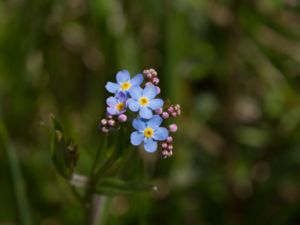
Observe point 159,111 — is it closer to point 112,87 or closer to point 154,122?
point 154,122

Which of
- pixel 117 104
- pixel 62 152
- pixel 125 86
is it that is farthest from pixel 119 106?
pixel 62 152

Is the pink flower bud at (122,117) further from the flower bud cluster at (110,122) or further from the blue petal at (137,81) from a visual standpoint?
the blue petal at (137,81)

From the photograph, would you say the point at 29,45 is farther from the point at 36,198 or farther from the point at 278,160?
the point at 278,160

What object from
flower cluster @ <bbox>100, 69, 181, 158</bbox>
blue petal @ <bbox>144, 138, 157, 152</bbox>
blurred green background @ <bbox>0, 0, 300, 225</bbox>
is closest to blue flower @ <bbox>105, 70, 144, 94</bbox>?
flower cluster @ <bbox>100, 69, 181, 158</bbox>

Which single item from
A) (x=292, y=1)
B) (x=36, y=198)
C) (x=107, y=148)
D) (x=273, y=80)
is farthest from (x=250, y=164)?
(x=107, y=148)

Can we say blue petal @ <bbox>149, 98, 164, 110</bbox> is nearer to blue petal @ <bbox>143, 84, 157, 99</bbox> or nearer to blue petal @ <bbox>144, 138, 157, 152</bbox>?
blue petal @ <bbox>143, 84, 157, 99</bbox>

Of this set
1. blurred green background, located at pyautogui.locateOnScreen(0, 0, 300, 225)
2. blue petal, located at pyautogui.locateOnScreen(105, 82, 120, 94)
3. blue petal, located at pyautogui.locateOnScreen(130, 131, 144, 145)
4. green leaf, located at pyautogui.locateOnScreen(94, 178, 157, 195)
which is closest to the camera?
blue petal, located at pyautogui.locateOnScreen(130, 131, 144, 145)

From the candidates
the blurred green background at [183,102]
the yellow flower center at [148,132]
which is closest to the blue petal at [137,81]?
the yellow flower center at [148,132]
